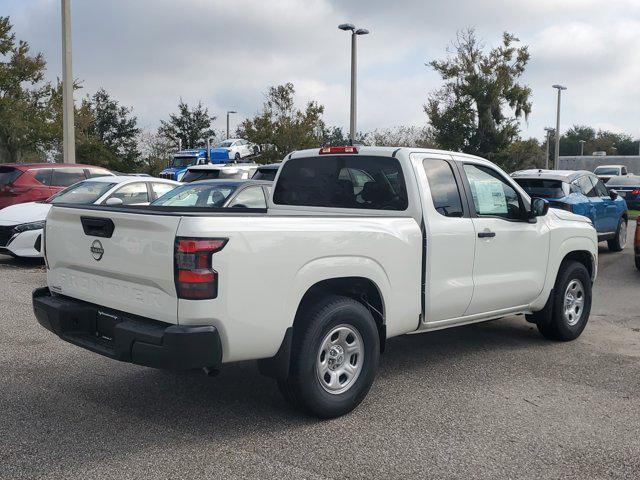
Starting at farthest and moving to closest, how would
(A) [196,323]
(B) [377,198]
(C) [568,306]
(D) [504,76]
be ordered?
(D) [504,76] < (C) [568,306] < (B) [377,198] < (A) [196,323]

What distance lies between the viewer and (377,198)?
5.71m

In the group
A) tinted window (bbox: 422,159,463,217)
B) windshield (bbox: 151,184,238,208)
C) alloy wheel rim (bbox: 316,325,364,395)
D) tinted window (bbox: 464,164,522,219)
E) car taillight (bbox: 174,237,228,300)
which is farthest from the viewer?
windshield (bbox: 151,184,238,208)

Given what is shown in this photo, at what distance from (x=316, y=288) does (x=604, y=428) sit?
6.84 feet

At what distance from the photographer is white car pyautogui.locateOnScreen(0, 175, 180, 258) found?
11617mm

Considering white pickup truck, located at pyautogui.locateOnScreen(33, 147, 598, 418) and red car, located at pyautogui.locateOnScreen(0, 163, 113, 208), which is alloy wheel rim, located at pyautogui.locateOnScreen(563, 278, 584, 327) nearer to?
white pickup truck, located at pyautogui.locateOnScreen(33, 147, 598, 418)

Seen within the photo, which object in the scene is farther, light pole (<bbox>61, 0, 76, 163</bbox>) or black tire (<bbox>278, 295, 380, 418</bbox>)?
light pole (<bbox>61, 0, 76, 163</bbox>)

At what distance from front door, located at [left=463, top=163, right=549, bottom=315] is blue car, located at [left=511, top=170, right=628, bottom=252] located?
617 cm

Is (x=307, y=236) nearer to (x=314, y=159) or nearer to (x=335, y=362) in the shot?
(x=335, y=362)

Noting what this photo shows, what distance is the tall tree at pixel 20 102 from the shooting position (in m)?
32.6

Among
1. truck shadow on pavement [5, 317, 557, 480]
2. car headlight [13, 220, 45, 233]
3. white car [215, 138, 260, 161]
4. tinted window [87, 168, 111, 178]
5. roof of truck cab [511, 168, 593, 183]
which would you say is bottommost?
truck shadow on pavement [5, 317, 557, 480]

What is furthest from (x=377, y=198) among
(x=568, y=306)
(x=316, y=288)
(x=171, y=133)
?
(x=171, y=133)

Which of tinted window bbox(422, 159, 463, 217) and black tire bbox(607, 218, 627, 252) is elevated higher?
tinted window bbox(422, 159, 463, 217)

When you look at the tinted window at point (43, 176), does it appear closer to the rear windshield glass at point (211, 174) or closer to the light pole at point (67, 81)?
the light pole at point (67, 81)

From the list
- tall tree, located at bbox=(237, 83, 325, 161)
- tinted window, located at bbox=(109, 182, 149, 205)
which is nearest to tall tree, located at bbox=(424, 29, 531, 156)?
tall tree, located at bbox=(237, 83, 325, 161)
